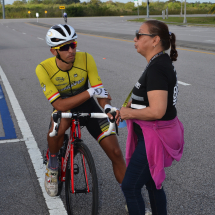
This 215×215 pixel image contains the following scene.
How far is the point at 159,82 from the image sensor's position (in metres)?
2.49

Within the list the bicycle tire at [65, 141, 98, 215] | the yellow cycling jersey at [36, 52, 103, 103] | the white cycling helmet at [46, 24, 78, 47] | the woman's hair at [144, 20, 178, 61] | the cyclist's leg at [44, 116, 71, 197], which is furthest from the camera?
the cyclist's leg at [44, 116, 71, 197]

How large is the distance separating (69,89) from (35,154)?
1763 mm

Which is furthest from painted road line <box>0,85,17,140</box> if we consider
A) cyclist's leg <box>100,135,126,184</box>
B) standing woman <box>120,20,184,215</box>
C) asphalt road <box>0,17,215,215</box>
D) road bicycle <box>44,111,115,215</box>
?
standing woman <box>120,20,184,215</box>

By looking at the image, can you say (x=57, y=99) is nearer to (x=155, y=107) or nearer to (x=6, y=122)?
(x=155, y=107)

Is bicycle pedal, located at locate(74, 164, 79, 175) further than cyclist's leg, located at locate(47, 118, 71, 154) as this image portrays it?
No

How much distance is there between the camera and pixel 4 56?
16.3 m

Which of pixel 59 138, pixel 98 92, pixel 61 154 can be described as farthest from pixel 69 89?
pixel 61 154

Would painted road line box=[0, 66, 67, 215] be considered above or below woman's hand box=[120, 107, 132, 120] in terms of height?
below

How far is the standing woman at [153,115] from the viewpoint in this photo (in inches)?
99.1

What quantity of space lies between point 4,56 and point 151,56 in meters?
14.8

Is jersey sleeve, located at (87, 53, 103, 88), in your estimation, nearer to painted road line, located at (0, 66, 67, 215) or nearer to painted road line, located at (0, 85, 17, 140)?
painted road line, located at (0, 66, 67, 215)

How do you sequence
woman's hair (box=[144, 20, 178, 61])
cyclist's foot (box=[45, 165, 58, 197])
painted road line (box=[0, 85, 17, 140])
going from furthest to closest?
painted road line (box=[0, 85, 17, 140]), cyclist's foot (box=[45, 165, 58, 197]), woman's hair (box=[144, 20, 178, 61])

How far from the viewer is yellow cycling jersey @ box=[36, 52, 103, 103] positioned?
3.40 metres

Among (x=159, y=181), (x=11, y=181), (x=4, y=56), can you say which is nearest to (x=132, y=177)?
(x=159, y=181)
